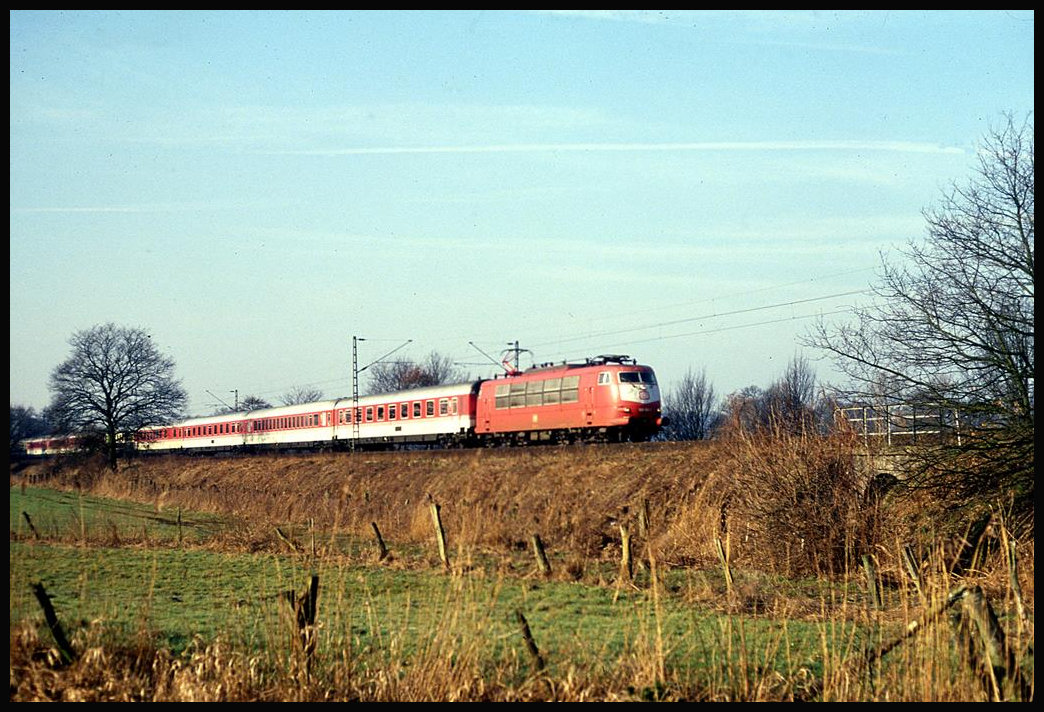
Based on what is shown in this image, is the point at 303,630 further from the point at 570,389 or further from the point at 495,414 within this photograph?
the point at 495,414

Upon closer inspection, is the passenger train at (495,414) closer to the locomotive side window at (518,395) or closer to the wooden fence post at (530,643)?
the locomotive side window at (518,395)

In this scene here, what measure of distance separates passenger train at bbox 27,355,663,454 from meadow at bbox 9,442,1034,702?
514cm

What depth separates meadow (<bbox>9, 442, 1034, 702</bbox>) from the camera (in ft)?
28.7

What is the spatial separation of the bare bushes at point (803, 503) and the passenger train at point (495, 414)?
1540cm

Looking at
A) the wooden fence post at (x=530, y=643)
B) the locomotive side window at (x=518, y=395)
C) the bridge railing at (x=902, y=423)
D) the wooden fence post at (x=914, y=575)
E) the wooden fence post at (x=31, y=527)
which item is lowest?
the wooden fence post at (x=530, y=643)

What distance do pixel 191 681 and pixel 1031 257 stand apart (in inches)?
641

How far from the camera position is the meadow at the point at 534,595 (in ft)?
28.7

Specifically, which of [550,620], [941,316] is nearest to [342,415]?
[941,316]

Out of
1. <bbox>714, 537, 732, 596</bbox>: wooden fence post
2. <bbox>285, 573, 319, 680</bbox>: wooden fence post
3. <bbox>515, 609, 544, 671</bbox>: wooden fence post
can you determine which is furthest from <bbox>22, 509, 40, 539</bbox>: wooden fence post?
<bbox>714, 537, 732, 596</bbox>: wooden fence post

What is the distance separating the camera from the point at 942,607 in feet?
27.7

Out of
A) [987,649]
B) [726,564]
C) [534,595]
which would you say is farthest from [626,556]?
[987,649]

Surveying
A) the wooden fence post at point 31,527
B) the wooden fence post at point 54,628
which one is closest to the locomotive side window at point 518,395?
the wooden fence post at point 31,527

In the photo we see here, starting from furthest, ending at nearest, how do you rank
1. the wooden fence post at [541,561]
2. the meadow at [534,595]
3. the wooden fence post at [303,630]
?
1. the wooden fence post at [541,561]
2. the wooden fence post at [303,630]
3. the meadow at [534,595]

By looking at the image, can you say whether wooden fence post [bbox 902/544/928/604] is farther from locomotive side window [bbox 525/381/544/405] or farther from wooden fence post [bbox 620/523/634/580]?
locomotive side window [bbox 525/381/544/405]
